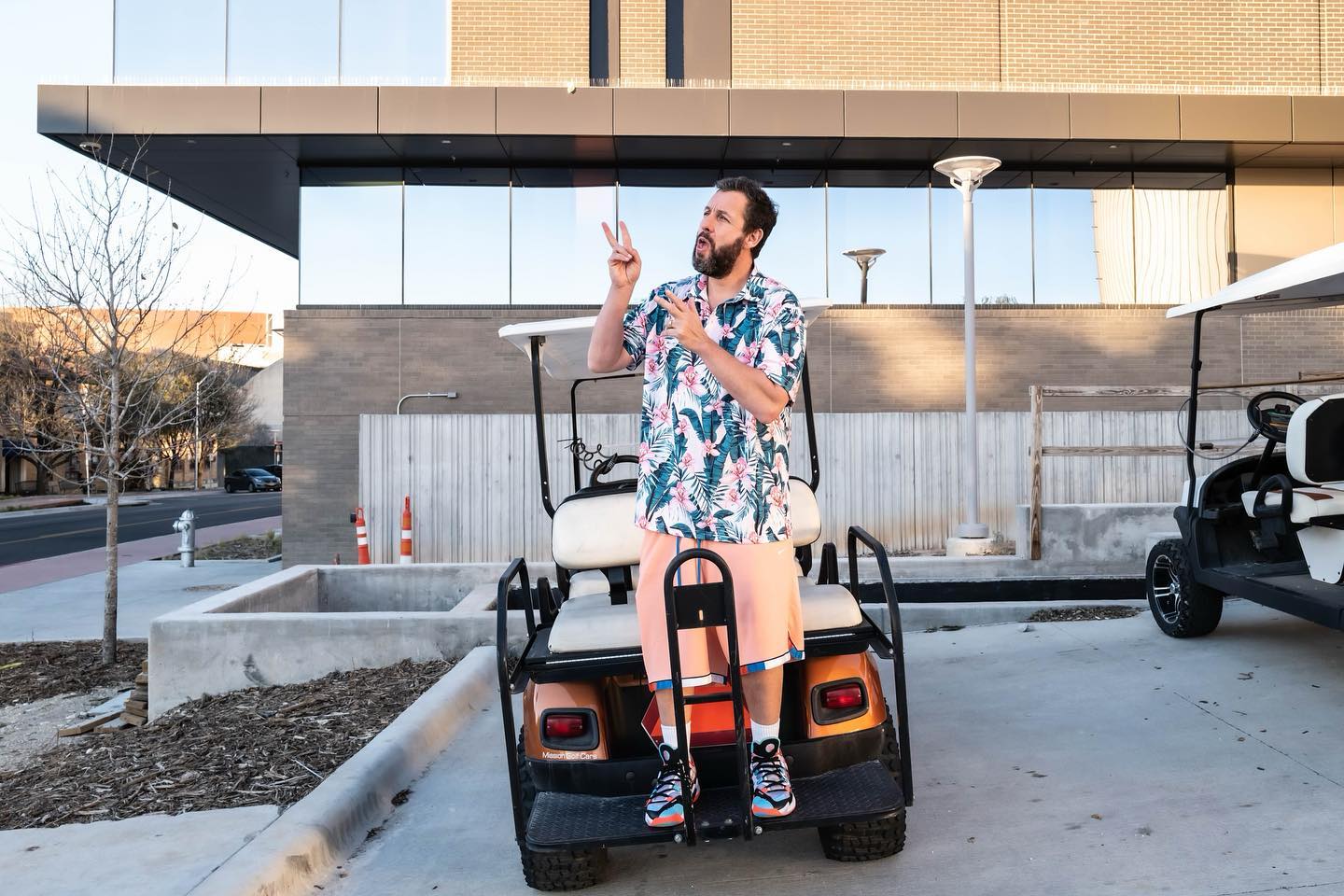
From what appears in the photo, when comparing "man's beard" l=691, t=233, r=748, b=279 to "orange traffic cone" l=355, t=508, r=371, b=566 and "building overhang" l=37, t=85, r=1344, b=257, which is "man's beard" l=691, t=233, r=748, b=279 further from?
"building overhang" l=37, t=85, r=1344, b=257

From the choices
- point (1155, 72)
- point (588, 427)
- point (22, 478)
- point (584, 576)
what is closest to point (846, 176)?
point (1155, 72)

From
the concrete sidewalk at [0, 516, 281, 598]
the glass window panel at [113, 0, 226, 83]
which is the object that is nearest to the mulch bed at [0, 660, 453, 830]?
the concrete sidewalk at [0, 516, 281, 598]

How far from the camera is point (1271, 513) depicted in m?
5.36

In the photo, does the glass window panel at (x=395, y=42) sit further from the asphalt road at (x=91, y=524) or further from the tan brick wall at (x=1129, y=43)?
the asphalt road at (x=91, y=524)

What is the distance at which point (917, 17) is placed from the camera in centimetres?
1462

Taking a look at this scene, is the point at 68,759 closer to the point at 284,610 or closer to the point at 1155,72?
the point at 284,610

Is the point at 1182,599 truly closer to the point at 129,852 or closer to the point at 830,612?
the point at 830,612

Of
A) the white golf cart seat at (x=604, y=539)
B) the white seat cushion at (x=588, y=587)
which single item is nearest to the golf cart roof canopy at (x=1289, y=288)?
the white golf cart seat at (x=604, y=539)

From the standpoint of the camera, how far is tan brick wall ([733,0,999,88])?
1455 cm

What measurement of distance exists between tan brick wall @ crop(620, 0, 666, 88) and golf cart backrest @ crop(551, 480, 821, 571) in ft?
38.3

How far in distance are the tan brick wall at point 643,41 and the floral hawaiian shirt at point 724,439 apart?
12477 millimetres

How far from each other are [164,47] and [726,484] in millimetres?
14131

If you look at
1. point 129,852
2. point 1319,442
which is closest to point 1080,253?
point 1319,442

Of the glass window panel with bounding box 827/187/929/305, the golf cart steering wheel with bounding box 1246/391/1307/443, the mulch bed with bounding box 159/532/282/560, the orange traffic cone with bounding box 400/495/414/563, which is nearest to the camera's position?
the golf cart steering wheel with bounding box 1246/391/1307/443
